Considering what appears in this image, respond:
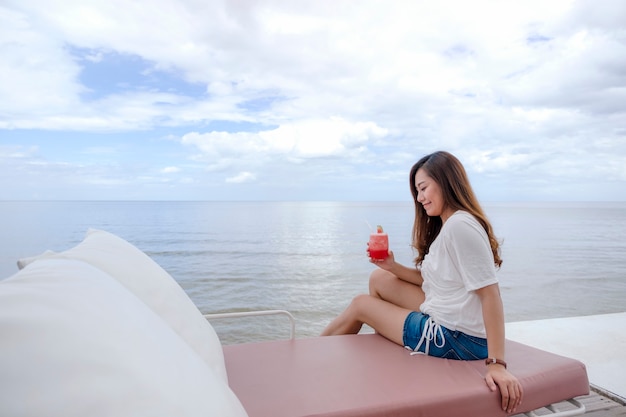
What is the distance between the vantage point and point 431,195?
222cm

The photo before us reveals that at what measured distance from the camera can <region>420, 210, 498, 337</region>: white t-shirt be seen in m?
1.92

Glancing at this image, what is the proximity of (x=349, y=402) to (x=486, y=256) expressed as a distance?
0.84m

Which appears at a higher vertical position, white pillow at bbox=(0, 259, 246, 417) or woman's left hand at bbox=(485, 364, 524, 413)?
white pillow at bbox=(0, 259, 246, 417)

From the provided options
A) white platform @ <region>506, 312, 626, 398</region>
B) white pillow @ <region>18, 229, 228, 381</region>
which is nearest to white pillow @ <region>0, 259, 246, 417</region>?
white pillow @ <region>18, 229, 228, 381</region>

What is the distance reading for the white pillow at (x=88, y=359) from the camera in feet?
1.82

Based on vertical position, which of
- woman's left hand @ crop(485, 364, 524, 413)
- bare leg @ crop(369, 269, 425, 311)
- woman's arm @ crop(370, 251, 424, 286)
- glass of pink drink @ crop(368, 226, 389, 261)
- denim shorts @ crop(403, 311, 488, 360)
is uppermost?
glass of pink drink @ crop(368, 226, 389, 261)

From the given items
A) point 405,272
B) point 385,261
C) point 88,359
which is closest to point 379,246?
point 385,261

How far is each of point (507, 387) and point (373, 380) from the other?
1.73ft

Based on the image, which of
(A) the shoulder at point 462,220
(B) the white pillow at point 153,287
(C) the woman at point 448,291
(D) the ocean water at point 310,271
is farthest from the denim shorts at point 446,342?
(D) the ocean water at point 310,271

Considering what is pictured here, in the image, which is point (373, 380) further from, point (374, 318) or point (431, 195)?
point (431, 195)

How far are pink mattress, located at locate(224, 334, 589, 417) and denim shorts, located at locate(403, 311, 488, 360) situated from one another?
4cm

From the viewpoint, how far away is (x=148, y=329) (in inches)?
35.8

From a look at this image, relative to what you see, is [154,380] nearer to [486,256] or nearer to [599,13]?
[486,256]

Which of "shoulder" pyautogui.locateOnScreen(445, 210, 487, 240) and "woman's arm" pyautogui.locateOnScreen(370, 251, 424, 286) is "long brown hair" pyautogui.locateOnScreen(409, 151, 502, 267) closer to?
"shoulder" pyautogui.locateOnScreen(445, 210, 487, 240)
